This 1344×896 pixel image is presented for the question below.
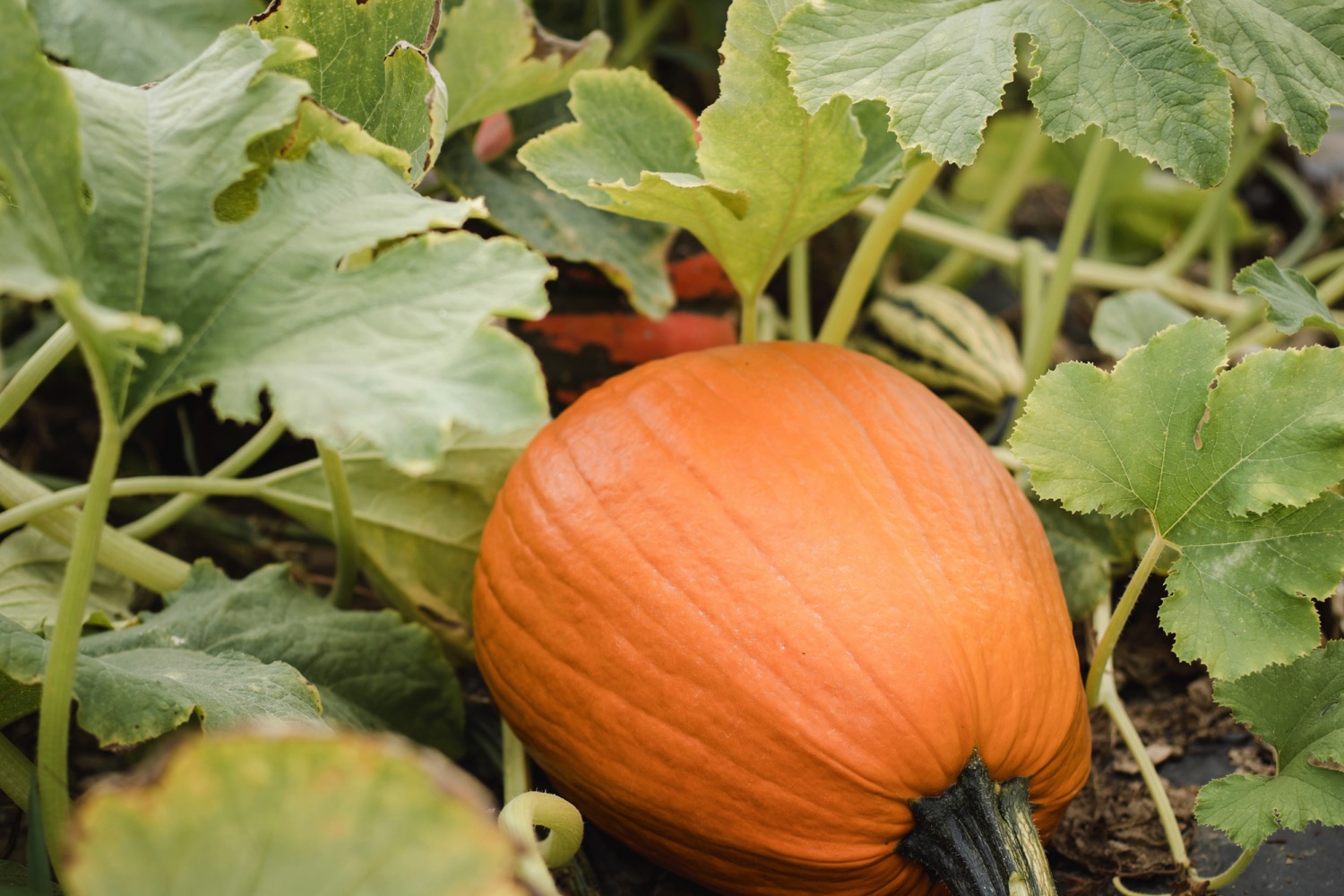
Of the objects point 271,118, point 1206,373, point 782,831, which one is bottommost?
point 782,831

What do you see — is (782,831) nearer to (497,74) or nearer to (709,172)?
(709,172)

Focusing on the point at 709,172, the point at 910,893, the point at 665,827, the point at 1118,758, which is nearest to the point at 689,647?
the point at 665,827

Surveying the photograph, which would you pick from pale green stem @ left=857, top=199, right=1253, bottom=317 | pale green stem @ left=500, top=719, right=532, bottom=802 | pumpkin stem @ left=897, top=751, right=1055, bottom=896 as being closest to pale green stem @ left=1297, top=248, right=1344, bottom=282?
pale green stem @ left=857, top=199, right=1253, bottom=317

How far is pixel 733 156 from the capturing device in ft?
3.20

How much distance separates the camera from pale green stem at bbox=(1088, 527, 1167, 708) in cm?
91

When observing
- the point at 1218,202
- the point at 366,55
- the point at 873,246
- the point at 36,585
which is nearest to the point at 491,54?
the point at 366,55

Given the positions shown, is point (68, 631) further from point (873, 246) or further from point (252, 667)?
point (873, 246)

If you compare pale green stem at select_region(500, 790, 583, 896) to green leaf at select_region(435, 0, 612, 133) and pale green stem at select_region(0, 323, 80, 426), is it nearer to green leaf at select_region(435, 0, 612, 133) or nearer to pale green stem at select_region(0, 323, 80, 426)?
pale green stem at select_region(0, 323, 80, 426)

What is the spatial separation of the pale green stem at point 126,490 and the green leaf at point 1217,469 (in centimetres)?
71

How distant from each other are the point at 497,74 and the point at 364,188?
16.2 inches

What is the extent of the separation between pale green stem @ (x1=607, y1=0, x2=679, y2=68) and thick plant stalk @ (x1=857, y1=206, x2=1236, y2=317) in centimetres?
48

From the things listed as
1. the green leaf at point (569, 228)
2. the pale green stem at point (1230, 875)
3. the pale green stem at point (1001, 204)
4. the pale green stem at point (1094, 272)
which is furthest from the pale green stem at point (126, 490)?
the pale green stem at point (1001, 204)

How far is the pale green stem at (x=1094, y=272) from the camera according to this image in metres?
1.74

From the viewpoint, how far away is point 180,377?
0.68m
